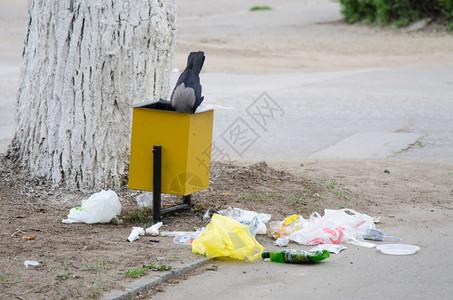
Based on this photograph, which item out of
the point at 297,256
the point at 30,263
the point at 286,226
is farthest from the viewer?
the point at 286,226

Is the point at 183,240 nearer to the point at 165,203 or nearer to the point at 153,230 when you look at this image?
the point at 153,230

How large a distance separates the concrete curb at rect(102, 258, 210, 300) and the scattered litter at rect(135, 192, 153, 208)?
50.7 inches

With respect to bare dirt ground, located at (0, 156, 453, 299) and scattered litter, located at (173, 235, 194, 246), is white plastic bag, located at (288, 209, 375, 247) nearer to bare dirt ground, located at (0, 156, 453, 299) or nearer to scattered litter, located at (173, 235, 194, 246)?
bare dirt ground, located at (0, 156, 453, 299)

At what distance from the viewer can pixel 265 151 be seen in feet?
29.8

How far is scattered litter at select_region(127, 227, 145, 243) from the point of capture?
5055 mm

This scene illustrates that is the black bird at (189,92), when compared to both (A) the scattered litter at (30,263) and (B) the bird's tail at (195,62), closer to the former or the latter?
(B) the bird's tail at (195,62)

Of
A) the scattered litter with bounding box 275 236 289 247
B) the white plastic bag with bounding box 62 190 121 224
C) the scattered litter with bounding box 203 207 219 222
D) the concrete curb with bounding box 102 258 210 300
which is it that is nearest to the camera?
the concrete curb with bounding box 102 258 210 300

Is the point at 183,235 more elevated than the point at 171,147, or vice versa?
the point at 171,147

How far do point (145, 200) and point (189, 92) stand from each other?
1.20 metres

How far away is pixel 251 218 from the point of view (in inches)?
217

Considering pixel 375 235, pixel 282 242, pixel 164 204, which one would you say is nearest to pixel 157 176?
pixel 164 204

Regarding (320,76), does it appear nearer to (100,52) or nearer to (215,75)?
(215,75)

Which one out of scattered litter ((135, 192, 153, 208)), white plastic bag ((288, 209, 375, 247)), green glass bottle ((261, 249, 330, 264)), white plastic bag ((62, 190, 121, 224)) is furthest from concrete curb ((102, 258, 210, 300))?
scattered litter ((135, 192, 153, 208))

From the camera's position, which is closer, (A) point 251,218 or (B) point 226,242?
(B) point 226,242
